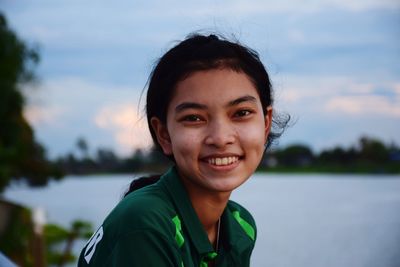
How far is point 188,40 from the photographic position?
2.17 m

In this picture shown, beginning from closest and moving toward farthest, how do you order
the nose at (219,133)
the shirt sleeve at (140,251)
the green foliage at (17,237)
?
the shirt sleeve at (140,251), the nose at (219,133), the green foliage at (17,237)

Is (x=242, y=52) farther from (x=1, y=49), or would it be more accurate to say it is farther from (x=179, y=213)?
(x=1, y=49)

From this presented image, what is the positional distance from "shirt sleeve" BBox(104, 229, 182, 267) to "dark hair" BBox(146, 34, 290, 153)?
1.42 ft

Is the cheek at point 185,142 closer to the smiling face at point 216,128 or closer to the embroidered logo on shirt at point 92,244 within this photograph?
the smiling face at point 216,128

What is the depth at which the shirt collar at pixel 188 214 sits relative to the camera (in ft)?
6.81

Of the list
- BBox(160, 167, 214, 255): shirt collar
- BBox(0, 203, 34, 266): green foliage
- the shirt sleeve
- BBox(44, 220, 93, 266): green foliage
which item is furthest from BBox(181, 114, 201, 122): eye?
BBox(44, 220, 93, 266): green foliage

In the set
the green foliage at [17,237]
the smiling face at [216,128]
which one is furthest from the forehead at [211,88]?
the green foliage at [17,237]

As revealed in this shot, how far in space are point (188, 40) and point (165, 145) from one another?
1.09ft

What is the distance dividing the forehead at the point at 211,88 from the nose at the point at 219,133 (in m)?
Answer: 0.06

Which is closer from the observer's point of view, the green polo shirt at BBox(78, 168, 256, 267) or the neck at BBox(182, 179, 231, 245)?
the green polo shirt at BBox(78, 168, 256, 267)

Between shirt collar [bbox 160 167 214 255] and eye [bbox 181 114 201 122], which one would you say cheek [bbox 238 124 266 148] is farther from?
shirt collar [bbox 160 167 214 255]

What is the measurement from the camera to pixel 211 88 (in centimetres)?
201

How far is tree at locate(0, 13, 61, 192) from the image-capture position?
2247 cm

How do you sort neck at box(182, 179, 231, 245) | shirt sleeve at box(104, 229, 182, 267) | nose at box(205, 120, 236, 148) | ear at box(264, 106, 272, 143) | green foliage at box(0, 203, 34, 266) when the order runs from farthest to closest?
green foliage at box(0, 203, 34, 266) → ear at box(264, 106, 272, 143) → neck at box(182, 179, 231, 245) → nose at box(205, 120, 236, 148) → shirt sleeve at box(104, 229, 182, 267)
